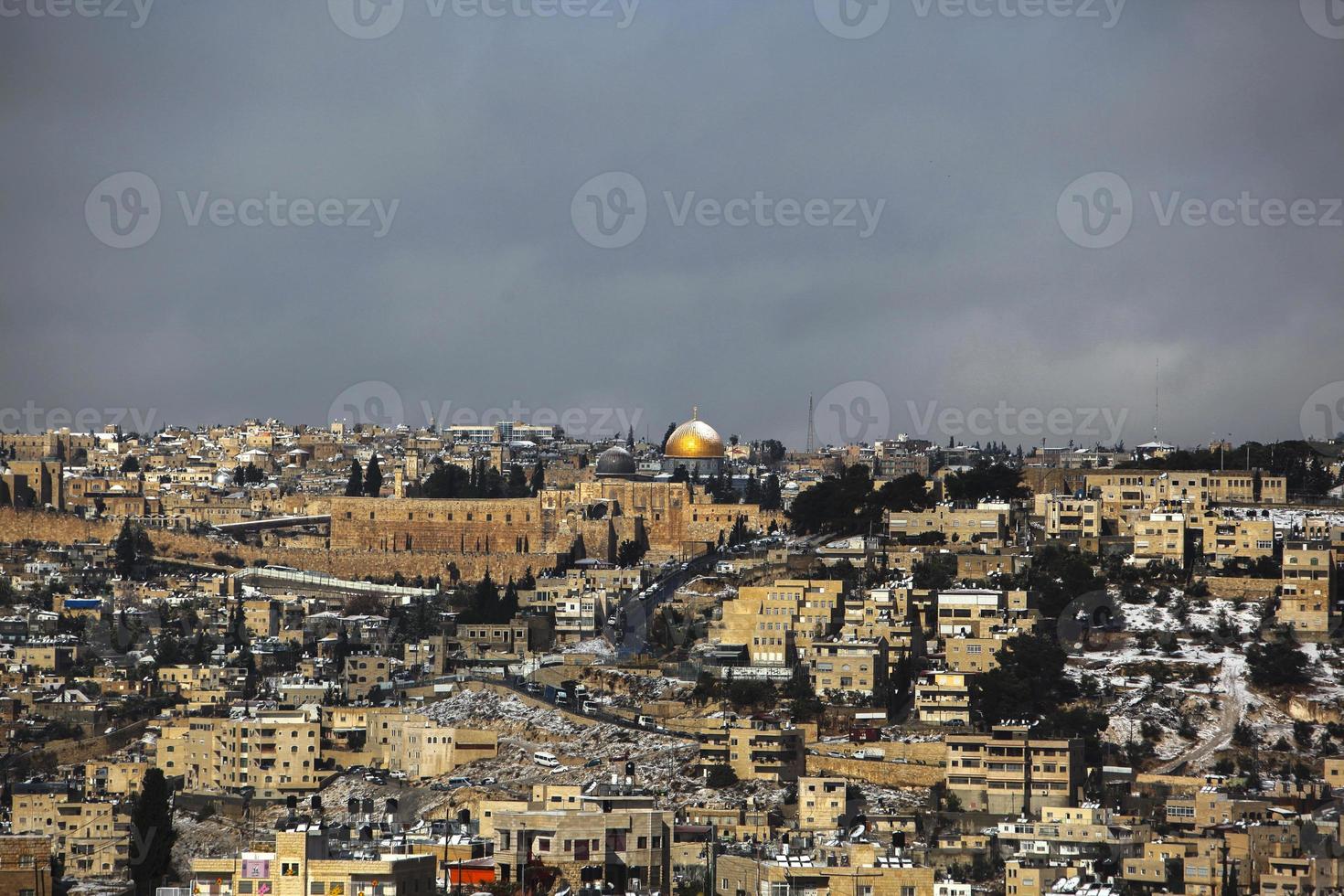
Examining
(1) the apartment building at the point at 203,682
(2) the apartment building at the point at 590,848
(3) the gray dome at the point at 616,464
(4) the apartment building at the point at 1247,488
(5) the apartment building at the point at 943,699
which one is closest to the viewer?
(2) the apartment building at the point at 590,848

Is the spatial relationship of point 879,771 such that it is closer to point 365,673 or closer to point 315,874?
point 365,673

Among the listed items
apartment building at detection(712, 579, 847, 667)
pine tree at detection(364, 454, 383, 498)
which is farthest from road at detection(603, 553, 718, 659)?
pine tree at detection(364, 454, 383, 498)

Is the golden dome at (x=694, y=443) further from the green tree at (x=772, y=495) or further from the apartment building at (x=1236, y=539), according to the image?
the apartment building at (x=1236, y=539)

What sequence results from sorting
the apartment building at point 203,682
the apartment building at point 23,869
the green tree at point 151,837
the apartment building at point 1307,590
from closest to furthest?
1. the apartment building at point 23,869
2. the green tree at point 151,837
3. the apartment building at point 1307,590
4. the apartment building at point 203,682

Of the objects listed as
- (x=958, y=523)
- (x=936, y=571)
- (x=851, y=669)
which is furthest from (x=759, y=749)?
(x=958, y=523)

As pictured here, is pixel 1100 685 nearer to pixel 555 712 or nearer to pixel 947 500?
pixel 555 712

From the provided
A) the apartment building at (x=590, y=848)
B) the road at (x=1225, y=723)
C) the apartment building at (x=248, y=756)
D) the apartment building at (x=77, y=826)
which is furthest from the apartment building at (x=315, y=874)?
the apartment building at (x=248, y=756)

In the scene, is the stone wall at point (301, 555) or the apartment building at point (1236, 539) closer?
the apartment building at point (1236, 539)
